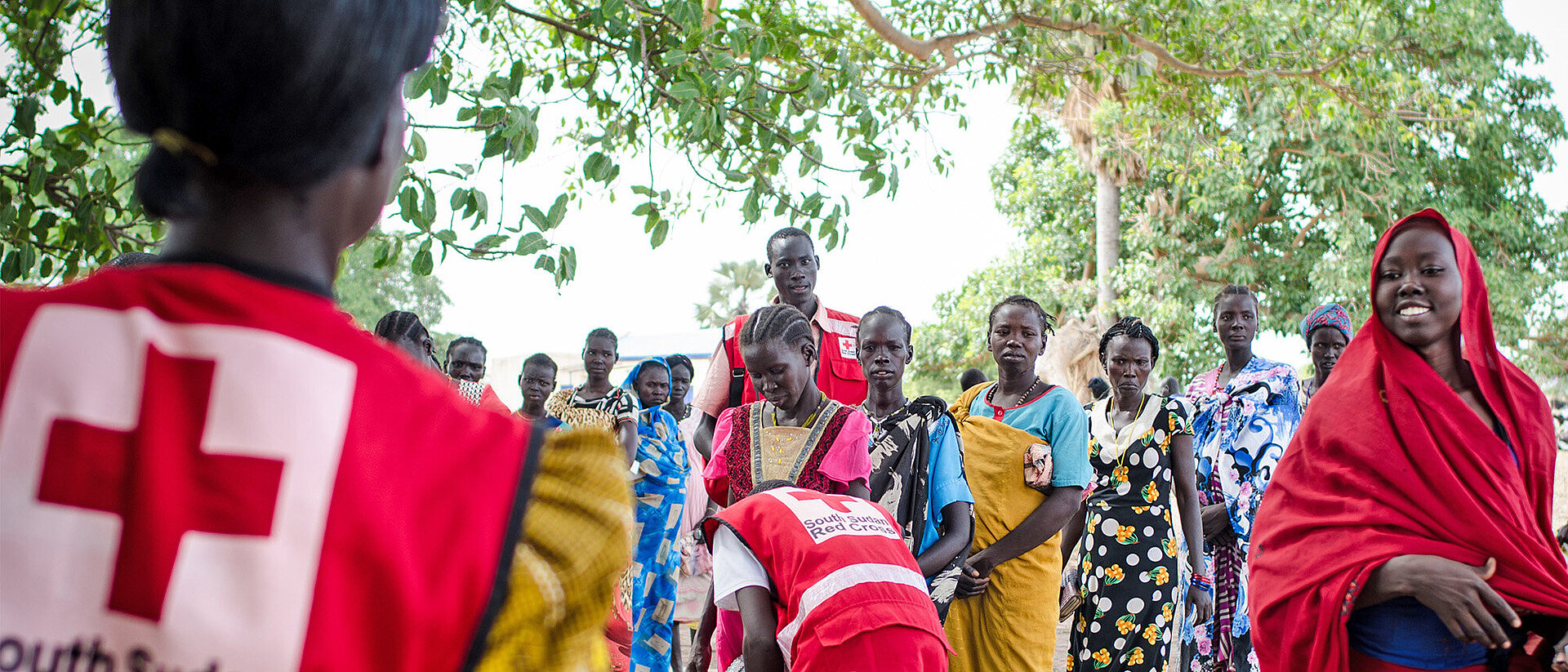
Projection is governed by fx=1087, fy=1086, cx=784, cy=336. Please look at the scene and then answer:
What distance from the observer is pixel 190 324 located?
2.89 ft

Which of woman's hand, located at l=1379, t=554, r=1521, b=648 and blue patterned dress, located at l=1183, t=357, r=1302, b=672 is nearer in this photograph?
woman's hand, located at l=1379, t=554, r=1521, b=648

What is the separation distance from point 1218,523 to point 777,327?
8.94ft

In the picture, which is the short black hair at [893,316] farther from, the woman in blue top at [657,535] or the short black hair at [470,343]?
the short black hair at [470,343]

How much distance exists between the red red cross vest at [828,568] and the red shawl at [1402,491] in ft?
2.90

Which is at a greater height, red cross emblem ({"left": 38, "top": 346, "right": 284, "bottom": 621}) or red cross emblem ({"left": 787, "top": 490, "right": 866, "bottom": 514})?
red cross emblem ({"left": 787, "top": 490, "right": 866, "bottom": 514})

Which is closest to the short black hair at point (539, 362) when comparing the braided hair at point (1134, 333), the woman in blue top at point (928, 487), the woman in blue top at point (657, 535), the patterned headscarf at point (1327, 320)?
the woman in blue top at point (657, 535)

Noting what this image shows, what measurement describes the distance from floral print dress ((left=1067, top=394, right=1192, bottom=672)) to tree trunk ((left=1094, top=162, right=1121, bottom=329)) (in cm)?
1030

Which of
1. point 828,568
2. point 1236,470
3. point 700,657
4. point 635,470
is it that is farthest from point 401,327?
point 1236,470

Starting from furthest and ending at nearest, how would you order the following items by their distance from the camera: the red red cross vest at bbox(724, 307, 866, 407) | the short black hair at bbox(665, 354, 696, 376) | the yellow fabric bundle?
the short black hair at bbox(665, 354, 696, 376) → the red red cross vest at bbox(724, 307, 866, 407) → the yellow fabric bundle

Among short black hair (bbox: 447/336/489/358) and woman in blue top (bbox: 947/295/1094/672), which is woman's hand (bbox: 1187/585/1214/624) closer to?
woman in blue top (bbox: 947/295/1094/672)

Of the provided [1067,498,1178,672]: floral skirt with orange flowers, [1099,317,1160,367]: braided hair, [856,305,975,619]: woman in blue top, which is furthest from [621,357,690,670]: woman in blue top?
[1099,317,1160,367]: braided hair

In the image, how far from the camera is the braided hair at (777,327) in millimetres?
3344

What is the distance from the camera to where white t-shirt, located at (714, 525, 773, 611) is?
2551mm

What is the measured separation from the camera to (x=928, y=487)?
11.5 ft
